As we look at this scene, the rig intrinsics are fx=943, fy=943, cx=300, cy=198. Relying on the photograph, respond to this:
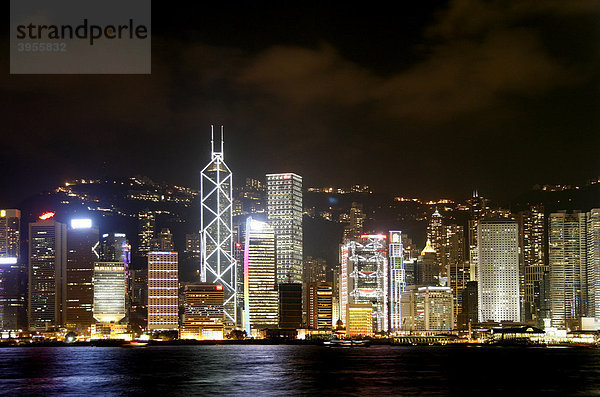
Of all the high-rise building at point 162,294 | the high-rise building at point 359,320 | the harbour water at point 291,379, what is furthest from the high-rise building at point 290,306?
the harbour water at point 291,379

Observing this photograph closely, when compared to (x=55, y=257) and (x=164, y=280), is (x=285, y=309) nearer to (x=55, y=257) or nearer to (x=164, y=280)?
(x=164, y=280)

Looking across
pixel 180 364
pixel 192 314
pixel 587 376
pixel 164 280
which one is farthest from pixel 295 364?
pixel 164 280

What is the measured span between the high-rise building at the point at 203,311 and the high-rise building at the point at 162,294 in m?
9.96

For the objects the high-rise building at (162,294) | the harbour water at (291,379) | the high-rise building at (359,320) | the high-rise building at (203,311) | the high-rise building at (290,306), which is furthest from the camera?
the high-rise building at (162,294)

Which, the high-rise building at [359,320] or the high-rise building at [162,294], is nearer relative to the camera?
the high-rise building at [359,320]

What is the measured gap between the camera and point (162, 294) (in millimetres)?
195750

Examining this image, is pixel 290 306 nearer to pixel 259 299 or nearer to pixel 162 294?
pixel 259 299

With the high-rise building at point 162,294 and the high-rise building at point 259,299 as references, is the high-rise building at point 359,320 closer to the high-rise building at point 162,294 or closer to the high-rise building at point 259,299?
the high-rise building at point 259,299

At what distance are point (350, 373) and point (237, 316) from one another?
118 metres

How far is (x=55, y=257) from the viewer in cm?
19425

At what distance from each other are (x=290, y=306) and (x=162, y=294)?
2702 cm

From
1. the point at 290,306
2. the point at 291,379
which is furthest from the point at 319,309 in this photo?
the point at 291,379

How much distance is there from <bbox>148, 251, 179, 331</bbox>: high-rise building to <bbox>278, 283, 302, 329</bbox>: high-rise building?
22.1 meters

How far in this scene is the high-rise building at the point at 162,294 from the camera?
195m
